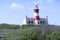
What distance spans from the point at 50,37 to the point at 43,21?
130 feet

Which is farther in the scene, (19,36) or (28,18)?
(28,18)

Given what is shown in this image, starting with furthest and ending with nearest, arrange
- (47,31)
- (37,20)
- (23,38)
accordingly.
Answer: (37,20) → (47,31) → (23,38)

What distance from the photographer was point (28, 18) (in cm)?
8388

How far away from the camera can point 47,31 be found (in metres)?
57.4

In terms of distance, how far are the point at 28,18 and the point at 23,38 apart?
39.8 m

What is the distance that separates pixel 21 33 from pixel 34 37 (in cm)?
195

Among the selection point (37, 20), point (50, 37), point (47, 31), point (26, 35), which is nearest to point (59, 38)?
point (50, 37)

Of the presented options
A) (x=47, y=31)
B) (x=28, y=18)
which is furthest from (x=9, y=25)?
(x=47, y=31)

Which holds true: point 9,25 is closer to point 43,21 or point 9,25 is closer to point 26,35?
point 43,21

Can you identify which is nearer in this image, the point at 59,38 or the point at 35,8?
the point at 59,38

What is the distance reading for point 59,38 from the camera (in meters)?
46.0

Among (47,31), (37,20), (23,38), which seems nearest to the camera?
(23,38)

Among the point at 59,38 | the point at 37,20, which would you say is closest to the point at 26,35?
the point at 59,38

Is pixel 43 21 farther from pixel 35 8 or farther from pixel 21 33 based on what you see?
pixel 21 33
